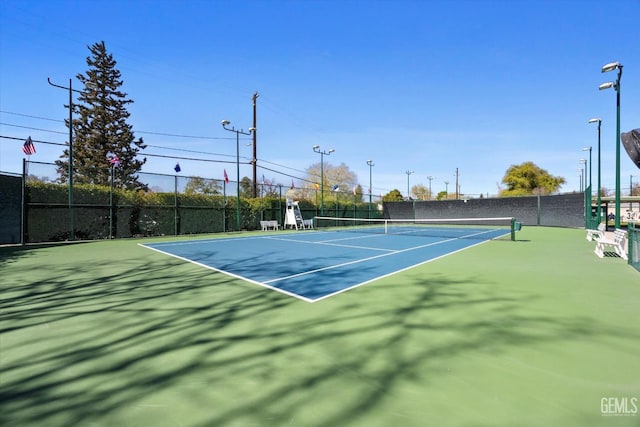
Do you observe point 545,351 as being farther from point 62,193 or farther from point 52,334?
point 62,193

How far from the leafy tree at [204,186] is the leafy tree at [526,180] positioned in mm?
46381

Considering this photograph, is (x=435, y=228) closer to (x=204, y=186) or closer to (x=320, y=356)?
(x=204, y=186)

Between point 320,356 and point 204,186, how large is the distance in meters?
17.6

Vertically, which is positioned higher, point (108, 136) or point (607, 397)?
point (108, 136)

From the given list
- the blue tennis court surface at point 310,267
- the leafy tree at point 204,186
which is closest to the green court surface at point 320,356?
the blue tennis court surface at point 310,267

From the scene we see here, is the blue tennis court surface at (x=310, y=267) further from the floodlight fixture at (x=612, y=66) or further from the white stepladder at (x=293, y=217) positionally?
the white stepladder at (x=293, y=217)

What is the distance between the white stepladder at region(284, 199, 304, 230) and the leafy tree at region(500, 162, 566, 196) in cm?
4097

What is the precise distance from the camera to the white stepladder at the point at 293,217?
21578mm

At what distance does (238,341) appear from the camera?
114 inches

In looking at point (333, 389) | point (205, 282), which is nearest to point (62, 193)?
point (205, 282)

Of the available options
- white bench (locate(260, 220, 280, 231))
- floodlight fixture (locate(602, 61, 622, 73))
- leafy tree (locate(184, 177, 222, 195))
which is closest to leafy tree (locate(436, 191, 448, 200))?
white bench (locate(260, 220, 280, 231))

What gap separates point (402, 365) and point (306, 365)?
2.38 feet

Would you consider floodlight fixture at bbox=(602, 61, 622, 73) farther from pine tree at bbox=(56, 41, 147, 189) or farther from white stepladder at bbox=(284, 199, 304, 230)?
pine tree at bbox=(56, 41, 147, 189)

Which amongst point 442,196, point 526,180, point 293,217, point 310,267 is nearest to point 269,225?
point 293,217
